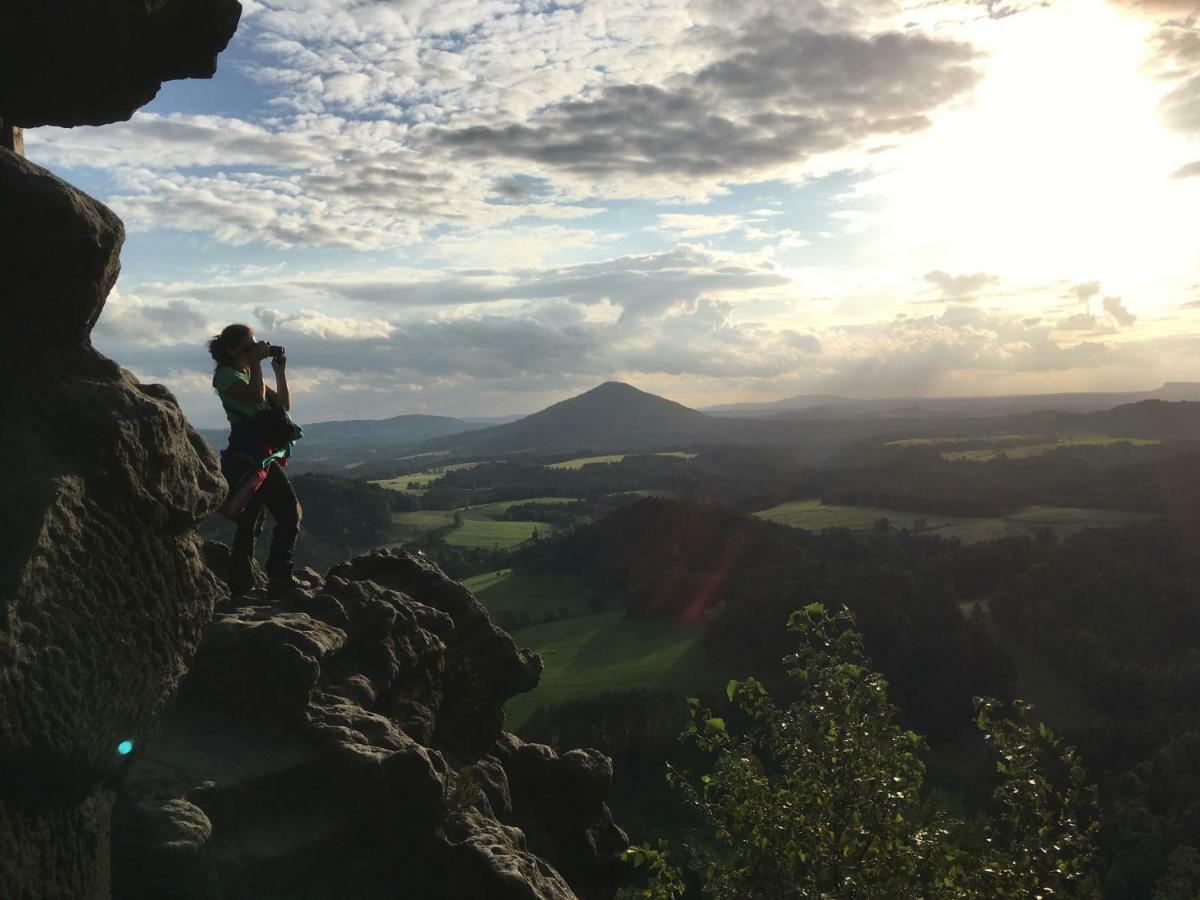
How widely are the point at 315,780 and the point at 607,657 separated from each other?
110 metres

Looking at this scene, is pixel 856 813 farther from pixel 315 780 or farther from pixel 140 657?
pixel 140 657

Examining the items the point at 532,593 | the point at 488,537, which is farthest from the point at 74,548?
the point at 488,537

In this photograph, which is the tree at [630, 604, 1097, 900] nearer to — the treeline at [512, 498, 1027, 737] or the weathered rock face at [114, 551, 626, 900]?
the weathered rock face at [114, 551, 626, 900]

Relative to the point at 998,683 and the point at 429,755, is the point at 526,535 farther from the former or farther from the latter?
the point at 429,755

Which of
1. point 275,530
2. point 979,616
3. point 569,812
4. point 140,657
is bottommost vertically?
point 979,616

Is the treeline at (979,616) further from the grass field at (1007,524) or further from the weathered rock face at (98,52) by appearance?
the weathered rock face at (98,52)

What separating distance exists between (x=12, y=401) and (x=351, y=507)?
168927mm

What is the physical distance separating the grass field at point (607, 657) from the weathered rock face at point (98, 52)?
88.4 metres

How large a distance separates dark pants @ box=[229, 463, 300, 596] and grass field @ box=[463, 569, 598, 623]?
123807 mm

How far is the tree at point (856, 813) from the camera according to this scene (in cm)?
1269

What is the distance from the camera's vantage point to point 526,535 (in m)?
195

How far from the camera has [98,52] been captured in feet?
42.0

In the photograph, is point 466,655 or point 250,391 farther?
point 466,655

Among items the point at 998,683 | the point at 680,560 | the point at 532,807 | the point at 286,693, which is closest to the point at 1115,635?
the point at 998,683
